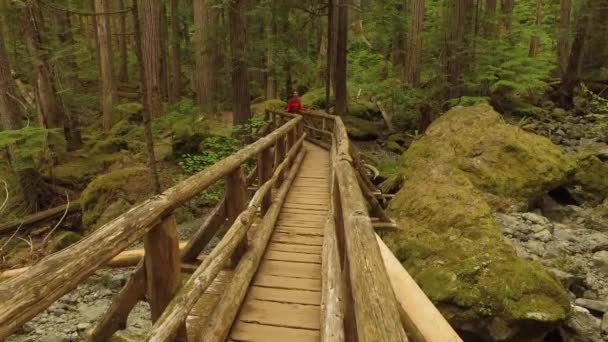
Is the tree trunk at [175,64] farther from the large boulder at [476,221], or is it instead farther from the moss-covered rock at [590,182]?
the moss-covered rock at [590,182]

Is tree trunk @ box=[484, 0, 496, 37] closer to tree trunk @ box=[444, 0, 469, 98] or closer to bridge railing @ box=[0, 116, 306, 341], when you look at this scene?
tree trunk @ box=[444, 0, 469, 98]

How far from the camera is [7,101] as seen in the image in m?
12.2

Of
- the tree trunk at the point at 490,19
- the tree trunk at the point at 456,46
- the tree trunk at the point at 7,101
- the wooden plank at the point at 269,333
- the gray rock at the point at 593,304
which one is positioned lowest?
the gray rock at the point at 593,304

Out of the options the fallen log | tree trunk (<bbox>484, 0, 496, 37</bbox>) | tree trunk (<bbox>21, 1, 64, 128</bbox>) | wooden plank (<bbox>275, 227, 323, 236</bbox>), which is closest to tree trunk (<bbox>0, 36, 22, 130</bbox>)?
tree trunk (<bbox>21, 1, 64, 128</bbox>)

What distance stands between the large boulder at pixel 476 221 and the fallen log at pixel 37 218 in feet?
29.2

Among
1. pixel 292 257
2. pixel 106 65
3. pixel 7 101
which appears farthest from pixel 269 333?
pixel 106 65

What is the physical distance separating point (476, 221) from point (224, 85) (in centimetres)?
1964

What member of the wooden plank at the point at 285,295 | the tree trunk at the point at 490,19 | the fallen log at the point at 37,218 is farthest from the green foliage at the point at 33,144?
the tree trunk at the point at 490,19

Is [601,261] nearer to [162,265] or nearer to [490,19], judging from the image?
[162,265]

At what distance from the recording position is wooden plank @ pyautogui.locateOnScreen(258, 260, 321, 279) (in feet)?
14.7

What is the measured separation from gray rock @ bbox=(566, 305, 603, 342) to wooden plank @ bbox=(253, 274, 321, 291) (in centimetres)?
321

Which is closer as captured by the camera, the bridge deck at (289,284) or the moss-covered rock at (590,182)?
the bridge deck at (289,284)

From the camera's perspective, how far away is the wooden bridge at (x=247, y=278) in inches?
59.3

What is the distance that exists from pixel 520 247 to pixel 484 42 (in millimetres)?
10764
